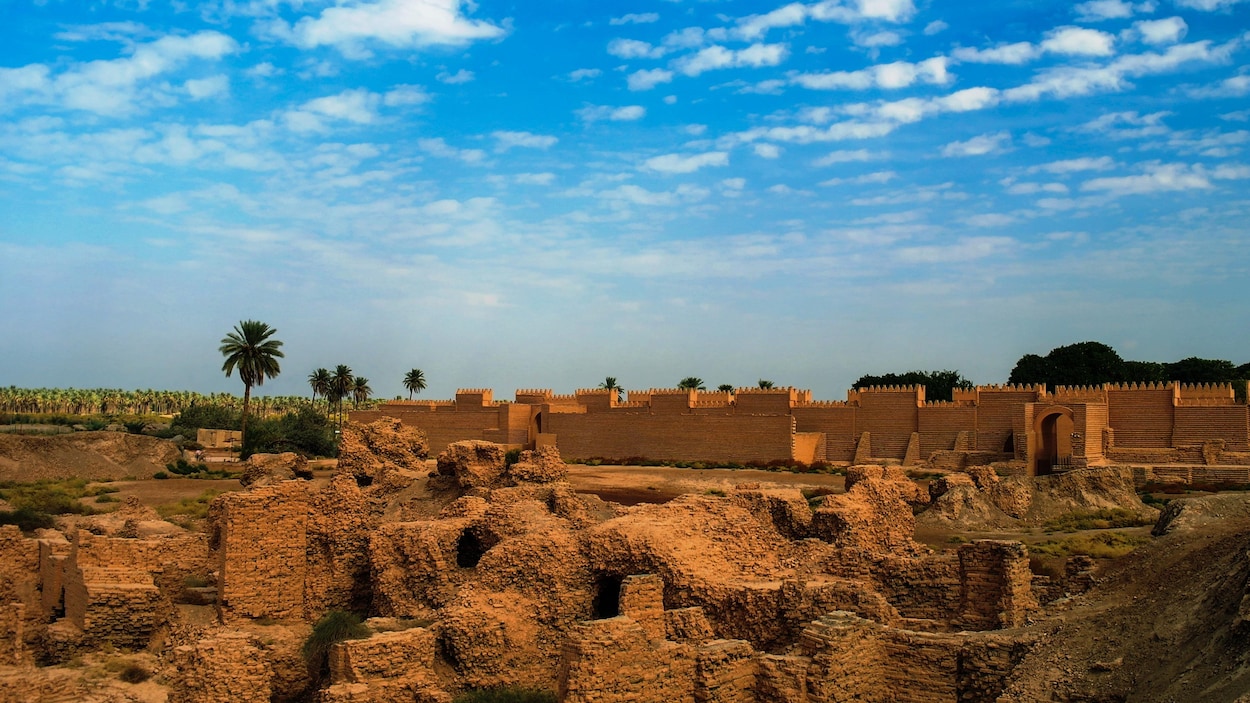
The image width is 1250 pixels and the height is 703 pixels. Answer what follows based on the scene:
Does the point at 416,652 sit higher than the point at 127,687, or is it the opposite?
the point at 416,652

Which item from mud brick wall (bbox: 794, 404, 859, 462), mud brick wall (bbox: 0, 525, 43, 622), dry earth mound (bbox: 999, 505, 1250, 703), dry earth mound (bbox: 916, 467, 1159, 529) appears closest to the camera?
dry earth mound (bbox: 999, 505, 1250, 703)

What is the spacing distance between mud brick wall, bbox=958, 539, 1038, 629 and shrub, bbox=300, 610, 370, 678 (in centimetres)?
623

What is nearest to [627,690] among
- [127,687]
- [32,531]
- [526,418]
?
[127,687]

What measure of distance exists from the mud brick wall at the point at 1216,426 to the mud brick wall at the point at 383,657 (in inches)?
1365

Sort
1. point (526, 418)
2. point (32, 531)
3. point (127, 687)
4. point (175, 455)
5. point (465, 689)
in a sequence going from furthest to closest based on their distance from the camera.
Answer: point (526, 418)
point (175, 455)
point (32, 531)
point (127, 687)
point (465, 689)

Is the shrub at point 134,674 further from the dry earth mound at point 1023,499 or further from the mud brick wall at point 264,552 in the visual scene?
the dry earth mound at point 1023,499

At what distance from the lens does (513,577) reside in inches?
459

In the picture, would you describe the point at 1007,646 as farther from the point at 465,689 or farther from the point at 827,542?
the point at 465,689

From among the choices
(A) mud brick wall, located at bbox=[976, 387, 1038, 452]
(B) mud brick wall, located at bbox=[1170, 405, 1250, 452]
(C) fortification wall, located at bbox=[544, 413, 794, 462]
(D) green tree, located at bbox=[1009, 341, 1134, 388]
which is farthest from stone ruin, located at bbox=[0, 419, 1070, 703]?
(D) green tree, located at bbox=[1009, 341, 1134, 388]

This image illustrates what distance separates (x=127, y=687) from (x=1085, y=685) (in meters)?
9.49

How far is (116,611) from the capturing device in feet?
42.0

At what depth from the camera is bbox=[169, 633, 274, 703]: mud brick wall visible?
9.84m

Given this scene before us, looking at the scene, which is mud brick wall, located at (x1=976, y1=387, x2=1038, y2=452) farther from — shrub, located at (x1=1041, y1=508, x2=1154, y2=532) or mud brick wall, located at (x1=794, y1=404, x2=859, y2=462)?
shrub, located at (x1=1041, y1=508, x2=1154, y2=532)

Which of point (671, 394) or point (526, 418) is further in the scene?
point (526, 418)
